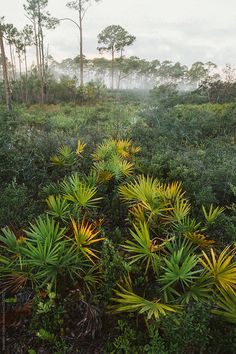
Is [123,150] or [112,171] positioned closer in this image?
[112,171]

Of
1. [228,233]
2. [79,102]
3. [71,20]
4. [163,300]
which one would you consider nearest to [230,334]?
[163,300]

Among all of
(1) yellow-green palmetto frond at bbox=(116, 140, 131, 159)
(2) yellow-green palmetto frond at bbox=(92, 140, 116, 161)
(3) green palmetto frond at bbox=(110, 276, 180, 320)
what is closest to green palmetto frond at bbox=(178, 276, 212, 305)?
(3) green palmetto frond at bbox=(110, 276, 180, 320)

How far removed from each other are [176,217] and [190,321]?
1967 mm

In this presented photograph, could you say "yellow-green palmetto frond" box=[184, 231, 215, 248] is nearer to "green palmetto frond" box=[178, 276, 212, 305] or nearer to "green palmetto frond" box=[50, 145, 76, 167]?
"green palmetto frond" box=[178, 276, 212, 305]

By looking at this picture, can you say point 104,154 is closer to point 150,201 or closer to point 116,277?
point 150,201

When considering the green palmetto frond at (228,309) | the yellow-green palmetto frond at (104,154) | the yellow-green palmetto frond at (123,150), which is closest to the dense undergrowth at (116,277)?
the green palmetto frond at (228,309)

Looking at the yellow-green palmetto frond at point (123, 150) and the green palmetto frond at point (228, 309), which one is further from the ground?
the yellow-green palmetto frond at point (123, 150)

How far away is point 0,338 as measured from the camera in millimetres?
2904

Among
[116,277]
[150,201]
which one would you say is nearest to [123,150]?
[150,201]

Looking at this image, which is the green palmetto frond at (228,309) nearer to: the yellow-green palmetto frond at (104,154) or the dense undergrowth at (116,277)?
the dense undergrowth at (116,277)

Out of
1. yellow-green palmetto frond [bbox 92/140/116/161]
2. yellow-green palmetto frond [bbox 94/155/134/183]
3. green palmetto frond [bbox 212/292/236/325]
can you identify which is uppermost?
yellow-green palmetto frond [bbox 92/140/116/161]

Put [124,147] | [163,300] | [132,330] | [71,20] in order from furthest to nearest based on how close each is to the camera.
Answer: [71,20]
[124,147]
[163,300]
[132,330]

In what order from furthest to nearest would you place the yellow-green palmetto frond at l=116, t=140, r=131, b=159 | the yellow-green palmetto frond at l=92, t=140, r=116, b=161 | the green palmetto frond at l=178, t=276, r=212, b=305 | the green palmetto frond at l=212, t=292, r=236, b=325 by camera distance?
Answer: the yellow-green palmetto frond at l=116, t=140, r=131, b=159 < the yellow-green palmetto frond at l=92, t=140, r=116, b=161 < the green palmetto frond at l=178, t=276, r=212, b=305 < the green palmetto frond at l=212, t=292, r=236, b=325

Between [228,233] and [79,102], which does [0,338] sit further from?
[79,102]
